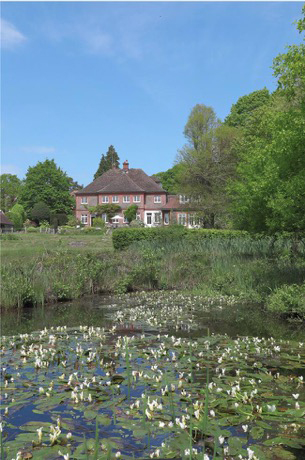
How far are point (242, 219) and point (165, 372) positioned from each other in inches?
492

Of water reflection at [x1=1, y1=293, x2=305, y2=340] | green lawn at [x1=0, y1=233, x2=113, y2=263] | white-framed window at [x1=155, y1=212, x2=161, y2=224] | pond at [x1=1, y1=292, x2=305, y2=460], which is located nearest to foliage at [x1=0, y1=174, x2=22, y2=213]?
white-framed window at [x1=155, y1=212, x2=161, y2=224]

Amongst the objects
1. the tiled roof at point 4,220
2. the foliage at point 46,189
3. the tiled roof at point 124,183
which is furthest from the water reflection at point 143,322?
the foliage at point 46,189

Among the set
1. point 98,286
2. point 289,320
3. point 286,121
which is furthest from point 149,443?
point 98,286

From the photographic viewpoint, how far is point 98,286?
1592cm

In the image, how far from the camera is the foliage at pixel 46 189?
70312 mm

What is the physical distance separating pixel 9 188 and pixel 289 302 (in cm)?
8506

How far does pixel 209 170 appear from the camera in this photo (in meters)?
41.6

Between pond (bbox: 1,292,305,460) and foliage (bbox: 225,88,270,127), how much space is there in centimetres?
4037

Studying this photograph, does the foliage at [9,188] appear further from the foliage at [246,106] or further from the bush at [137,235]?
the bush at [137,235]

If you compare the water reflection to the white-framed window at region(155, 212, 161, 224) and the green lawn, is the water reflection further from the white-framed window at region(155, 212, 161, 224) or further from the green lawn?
the white-framed window at region(155, 212, 161, 224)

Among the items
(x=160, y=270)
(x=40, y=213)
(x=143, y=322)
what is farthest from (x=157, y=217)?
(x=143, y=322)

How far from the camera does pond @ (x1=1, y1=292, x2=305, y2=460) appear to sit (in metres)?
3.64

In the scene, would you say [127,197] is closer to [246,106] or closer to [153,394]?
[246,106]

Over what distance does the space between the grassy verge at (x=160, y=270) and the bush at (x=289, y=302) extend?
9.0 inches
